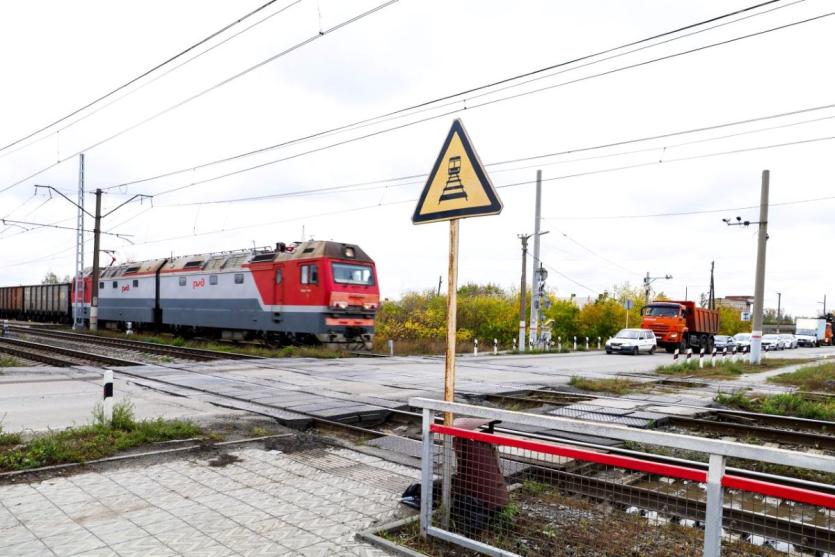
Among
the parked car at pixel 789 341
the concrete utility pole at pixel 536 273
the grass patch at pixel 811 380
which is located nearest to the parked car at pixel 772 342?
the parked car at pixel 789 341

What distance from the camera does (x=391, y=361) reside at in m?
20.9

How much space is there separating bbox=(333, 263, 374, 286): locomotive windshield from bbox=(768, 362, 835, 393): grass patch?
14096 millimetres

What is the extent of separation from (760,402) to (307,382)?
10151 millimetres

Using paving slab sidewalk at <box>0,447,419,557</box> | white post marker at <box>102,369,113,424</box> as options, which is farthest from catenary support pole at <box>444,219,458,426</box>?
white post marker at <box>102,369,113,424</box>

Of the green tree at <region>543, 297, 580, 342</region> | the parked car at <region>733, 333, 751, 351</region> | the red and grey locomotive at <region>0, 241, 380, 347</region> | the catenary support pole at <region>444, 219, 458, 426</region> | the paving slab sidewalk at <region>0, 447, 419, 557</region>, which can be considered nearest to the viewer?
the paving slab sidewalk at <region>0, 447, 419, 557</region>

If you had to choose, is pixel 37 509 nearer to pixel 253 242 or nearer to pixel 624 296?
pixel 253 242

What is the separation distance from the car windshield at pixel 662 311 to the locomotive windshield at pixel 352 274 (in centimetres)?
1924

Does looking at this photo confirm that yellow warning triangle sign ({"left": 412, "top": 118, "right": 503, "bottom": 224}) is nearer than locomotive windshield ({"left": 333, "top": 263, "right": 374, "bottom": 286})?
Yes

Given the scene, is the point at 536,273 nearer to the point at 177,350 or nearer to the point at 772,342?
the point at 177,350

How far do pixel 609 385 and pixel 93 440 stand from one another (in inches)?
461

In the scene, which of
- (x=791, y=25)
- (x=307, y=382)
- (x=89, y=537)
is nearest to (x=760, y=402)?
(x=791, y=25)

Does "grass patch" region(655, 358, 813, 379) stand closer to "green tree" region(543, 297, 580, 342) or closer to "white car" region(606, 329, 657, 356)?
"white car" region(606, 329, 657, 356)

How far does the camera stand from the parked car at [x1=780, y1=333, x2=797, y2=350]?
183 ft

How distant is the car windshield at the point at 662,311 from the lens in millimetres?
34094
